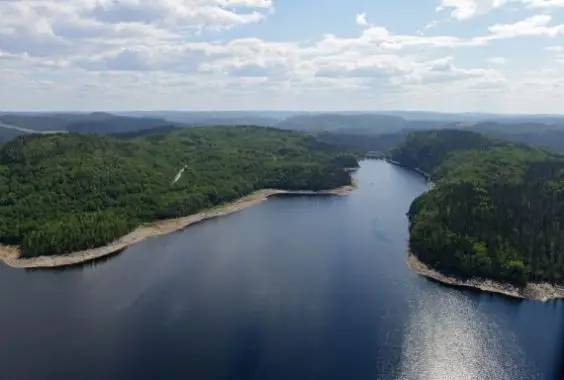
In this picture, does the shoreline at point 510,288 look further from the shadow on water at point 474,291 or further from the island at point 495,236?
the shadow on water at point 474,291

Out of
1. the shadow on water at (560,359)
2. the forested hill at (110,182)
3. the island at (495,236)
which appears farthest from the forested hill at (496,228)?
the forested hill at (110,182)

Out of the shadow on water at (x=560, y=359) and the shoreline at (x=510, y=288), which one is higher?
the shoreline at (x=510, y=288)

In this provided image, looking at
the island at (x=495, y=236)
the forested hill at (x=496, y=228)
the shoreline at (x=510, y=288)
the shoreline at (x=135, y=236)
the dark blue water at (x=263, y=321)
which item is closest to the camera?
the dark blue water at (x=263, y=321)

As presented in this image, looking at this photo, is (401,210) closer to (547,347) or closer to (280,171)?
(280,171)

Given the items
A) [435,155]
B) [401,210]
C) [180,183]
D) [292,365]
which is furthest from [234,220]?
[435,155]

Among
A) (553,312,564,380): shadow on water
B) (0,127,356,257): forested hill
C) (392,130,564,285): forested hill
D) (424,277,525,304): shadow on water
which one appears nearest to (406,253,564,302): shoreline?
(424,277,525,304): shadow on water

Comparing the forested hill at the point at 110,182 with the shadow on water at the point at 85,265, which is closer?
the shadow on water at the point at 85,265
